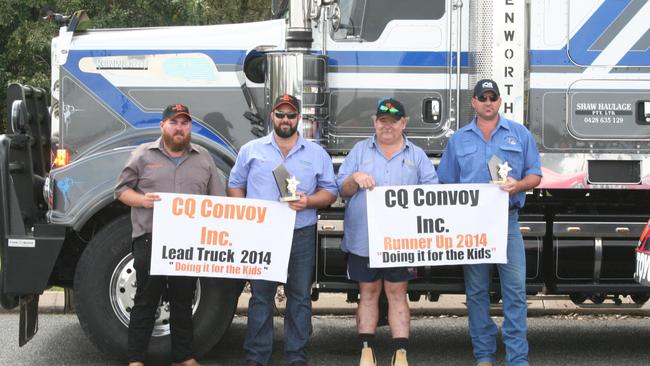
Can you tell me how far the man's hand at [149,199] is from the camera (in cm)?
683

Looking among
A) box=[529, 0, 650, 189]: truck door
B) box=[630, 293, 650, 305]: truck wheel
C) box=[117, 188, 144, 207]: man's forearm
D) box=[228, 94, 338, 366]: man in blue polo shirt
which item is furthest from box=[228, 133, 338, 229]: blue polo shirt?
box=[630, 293, 650, 305]: truck wheel

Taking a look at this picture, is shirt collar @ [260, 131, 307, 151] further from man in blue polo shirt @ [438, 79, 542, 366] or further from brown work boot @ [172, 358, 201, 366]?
brown work boot @ [172, 358, 201, 366]

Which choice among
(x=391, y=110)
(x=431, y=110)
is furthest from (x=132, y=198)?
(x=431, y=110)

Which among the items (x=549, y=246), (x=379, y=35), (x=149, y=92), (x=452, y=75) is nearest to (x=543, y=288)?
(x=549, y=246)

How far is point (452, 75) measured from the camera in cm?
→ 761

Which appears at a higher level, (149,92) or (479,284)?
(149,92)

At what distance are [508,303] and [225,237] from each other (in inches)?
73.9

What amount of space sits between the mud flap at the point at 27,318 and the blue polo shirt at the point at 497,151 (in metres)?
3.07

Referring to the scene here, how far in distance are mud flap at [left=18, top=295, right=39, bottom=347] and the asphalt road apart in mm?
290

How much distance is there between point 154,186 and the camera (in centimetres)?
693

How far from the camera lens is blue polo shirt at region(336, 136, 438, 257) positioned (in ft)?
23.0

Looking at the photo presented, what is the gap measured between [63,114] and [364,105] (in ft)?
7.13

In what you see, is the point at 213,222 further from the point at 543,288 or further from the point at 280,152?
the point at 543,288

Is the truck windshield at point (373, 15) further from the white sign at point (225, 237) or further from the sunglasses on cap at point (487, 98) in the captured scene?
the white sign at point (225, 237)
